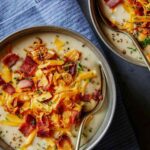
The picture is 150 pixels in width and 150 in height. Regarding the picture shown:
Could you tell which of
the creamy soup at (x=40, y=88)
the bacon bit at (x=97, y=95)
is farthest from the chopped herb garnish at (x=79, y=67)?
the bacon bit at (x=97, y=95)

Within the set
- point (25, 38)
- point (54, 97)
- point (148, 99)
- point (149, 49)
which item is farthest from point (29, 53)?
point (148, 99)

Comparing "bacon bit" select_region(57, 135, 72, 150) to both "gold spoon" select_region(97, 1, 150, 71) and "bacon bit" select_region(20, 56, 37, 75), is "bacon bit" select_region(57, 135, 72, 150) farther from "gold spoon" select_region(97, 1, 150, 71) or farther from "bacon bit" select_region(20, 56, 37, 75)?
"gold spoon" select_region(97, 1, 150, 71)

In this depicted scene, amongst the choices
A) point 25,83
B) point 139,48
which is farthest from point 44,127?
point 139,48

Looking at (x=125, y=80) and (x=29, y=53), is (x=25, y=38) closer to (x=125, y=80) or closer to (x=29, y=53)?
(x=29, y=53)

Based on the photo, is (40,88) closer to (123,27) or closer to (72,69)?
(72,69)

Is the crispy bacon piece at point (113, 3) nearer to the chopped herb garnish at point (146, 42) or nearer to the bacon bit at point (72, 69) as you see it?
the chopped herb garnish at point (146, 42)

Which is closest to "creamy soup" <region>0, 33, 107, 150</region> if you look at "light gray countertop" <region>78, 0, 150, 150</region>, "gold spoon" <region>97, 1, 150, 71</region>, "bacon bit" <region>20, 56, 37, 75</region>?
"bacon bit" <region>20, 56, 37, 75</region>
